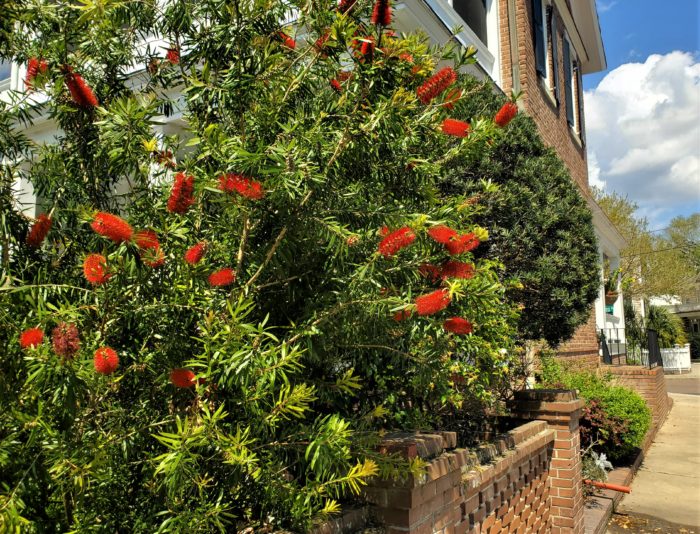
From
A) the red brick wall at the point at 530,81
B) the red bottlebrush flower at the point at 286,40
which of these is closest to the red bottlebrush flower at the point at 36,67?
the red bottlebrush flower at the point at 286,40

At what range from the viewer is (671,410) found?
15516 mm

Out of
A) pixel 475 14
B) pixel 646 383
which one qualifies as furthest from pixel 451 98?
pixel 646 383

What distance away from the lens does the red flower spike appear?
62.3 inches

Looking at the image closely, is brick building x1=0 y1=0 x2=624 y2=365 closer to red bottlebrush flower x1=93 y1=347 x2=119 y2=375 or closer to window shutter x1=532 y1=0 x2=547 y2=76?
window shutter x1=532 y1=0 x2=547 y2=76

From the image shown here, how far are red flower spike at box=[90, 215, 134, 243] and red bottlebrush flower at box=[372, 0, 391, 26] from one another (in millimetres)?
992

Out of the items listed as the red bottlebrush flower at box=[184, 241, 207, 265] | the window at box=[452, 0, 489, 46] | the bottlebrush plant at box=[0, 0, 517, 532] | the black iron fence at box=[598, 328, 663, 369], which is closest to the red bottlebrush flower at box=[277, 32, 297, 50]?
the bottlebrush plant at box=[0, 0, 517, 532]

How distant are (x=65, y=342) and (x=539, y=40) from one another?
1206 centimetres

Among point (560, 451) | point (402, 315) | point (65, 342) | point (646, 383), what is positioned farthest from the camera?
point (646, 383)

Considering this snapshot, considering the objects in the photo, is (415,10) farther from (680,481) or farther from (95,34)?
(680,481)

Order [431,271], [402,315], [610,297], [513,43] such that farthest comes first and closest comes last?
[610,297] → [513,43] → [431,271] → [402,315]

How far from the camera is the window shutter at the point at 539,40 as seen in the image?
11422 millimetres

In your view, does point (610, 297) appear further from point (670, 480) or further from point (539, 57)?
point (670, 480)

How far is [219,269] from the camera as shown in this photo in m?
1.98

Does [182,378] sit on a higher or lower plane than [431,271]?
lower
